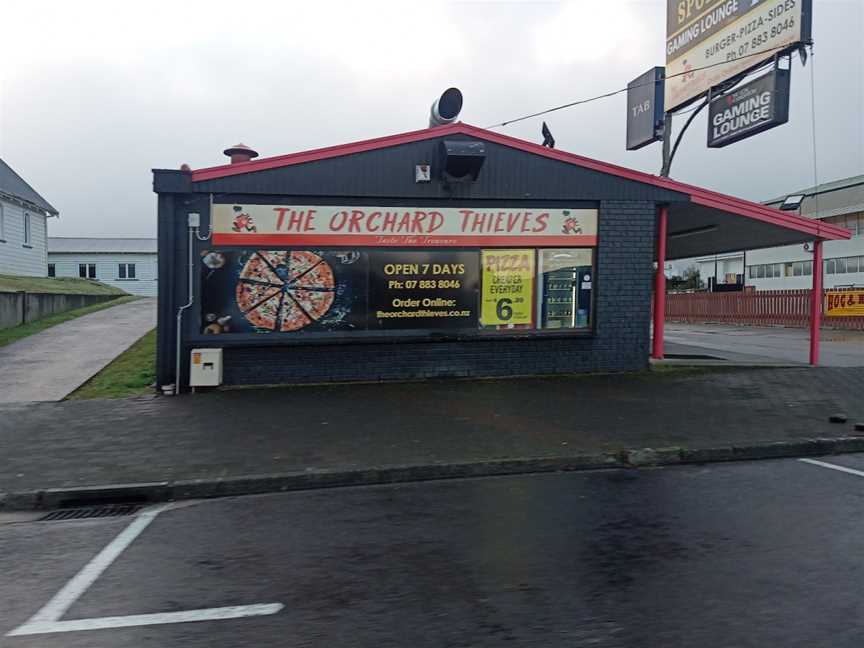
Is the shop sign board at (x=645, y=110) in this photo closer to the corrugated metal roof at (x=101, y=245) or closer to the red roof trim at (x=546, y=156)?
the red roof trim at (x=546, y=156)

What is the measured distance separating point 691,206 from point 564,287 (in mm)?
2893

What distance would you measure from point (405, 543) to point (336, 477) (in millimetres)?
1623

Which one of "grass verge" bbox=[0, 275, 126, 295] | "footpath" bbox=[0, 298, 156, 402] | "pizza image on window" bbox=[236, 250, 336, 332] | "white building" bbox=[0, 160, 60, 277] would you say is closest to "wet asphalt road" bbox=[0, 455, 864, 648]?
"pizza image on window" bbox=[236, 250, 336, 332]

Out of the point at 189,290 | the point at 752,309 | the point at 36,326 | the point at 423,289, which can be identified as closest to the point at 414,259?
the point at 423,289

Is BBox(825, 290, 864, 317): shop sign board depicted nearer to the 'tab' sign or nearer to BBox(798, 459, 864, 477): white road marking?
the 'tab' sign

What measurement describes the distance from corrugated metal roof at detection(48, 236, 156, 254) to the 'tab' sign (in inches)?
1601

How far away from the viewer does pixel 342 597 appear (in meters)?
3.62

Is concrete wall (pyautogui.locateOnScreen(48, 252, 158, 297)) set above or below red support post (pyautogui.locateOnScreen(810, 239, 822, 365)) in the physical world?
above

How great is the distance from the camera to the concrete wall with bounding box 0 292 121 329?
1573 cm

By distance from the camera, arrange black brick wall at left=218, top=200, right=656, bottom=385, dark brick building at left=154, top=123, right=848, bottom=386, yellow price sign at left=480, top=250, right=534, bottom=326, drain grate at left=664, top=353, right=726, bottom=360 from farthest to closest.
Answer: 1. drain grate at left=664, top=353, right=726, bottom=360
2. yellow price sign at left=480, top=250, right=534, bottom=326
3. black brick wall at left=218, top=200, right=656, bottom=385
4. dark brick building at left=154, top=123, right=848, bottom=386

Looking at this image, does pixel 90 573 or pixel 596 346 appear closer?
pixel 90 573

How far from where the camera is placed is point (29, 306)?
678 inches

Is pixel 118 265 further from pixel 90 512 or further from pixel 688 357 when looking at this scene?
pixel 90 512

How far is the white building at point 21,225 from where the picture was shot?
2605 centimetres
